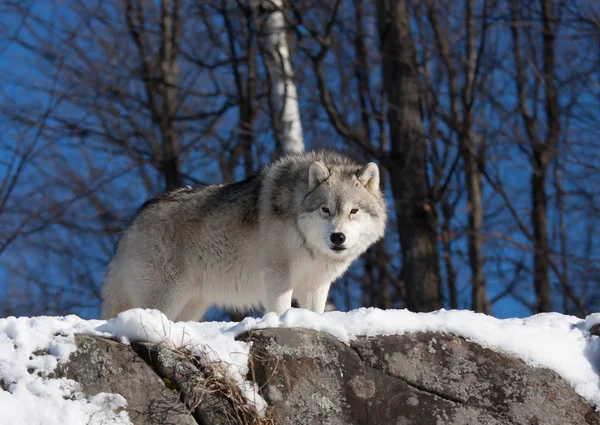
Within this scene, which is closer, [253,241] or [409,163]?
[253,241]

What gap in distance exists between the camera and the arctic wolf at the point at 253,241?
25.4 feet

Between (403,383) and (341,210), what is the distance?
8.93 feet

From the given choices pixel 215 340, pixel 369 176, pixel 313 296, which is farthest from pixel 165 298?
pixel 215 340

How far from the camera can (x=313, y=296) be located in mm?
7891

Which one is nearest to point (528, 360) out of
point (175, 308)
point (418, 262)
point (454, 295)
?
point (175, 308)

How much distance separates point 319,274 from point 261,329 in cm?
251

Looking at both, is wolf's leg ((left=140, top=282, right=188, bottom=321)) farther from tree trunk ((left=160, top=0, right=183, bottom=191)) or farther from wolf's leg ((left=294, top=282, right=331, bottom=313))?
tree trunk ((left=160, top=0, right=183, bottom=191))

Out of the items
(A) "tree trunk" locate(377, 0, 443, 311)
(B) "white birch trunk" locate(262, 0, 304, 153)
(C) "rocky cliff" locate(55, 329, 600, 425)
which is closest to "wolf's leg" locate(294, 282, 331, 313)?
(C) "rocky cliff" locate(55, 329, 600, 425)

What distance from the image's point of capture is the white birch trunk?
14.3 m

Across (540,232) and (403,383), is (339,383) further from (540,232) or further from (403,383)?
(540,232)

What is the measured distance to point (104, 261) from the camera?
19.5 m

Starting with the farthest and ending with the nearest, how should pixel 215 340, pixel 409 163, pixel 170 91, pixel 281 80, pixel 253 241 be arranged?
pixel 170 91 < pixel 281 80 < pixel 409 163 < pixel 253 241 < pixel 215 340

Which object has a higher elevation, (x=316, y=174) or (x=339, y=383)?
(x=316, y=174)

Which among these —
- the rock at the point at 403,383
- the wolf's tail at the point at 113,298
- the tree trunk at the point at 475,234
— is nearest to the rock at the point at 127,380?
the rock at the point at 403,383
